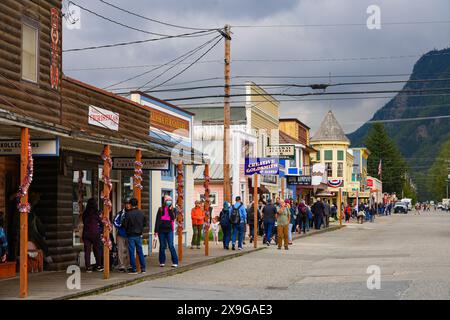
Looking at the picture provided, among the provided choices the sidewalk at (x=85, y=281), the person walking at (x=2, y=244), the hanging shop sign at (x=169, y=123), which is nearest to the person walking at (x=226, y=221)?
the hanging shop sign at (x=169, y=123)

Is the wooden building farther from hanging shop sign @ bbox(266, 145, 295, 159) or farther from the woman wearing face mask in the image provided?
hanging shop sign @ bbox(266, 145, 295, 159)

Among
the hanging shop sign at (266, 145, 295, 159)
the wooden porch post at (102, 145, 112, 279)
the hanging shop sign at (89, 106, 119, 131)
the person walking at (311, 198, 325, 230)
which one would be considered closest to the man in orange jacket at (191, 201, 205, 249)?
the hanging shop sign at (89, 106, 119, 131)

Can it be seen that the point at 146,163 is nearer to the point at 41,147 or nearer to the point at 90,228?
the point at 90,228

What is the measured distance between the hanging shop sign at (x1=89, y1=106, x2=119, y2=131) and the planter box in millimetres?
5199

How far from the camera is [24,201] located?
47.2 ft

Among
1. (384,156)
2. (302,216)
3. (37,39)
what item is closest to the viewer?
(37,39)

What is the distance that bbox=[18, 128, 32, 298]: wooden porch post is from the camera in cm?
1402

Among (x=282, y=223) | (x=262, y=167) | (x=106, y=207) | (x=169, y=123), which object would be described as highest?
(x=169, y=123)

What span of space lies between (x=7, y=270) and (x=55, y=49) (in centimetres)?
554

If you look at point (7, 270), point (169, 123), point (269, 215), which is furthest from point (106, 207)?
point (269, 215)

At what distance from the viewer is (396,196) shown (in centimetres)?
16688
